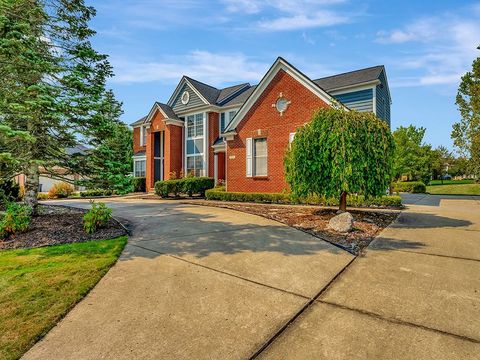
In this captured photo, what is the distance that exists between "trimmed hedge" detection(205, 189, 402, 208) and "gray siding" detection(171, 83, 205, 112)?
9.58 metres

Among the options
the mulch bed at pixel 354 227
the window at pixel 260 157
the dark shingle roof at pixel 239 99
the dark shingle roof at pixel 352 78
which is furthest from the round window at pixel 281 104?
the dark shingle roof at pixel 239 99

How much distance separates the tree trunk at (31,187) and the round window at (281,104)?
11.1m

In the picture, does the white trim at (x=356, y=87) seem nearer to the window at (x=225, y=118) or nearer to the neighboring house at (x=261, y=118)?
the neighboring house at (x=261, y=118)

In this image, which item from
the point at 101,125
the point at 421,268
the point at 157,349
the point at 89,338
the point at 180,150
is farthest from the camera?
the point at 180,150

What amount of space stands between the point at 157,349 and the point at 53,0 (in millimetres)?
10511

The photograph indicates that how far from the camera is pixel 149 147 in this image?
78.9 feet

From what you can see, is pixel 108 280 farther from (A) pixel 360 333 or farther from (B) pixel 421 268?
(B) pixel 421 268

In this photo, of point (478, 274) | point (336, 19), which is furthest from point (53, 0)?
point (478, 274)

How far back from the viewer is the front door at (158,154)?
79.6 feet

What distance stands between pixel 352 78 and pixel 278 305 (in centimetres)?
1631

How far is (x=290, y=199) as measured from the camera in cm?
1116

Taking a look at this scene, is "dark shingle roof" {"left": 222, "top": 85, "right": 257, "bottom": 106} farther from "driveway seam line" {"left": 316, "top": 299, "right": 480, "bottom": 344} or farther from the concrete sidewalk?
"driveway seam line" {"left": 316, "top": 299, "right": 480, "bottom": 344}

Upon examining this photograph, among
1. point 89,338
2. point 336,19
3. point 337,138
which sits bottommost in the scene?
point 89,338

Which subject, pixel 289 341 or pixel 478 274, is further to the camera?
pixel 478 274
